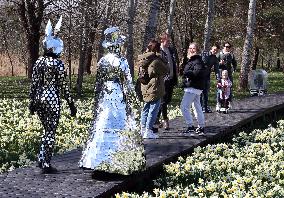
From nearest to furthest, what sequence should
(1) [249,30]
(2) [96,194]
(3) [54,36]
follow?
(2) [96,194] < (3) [54,36] < (1) [249,30]

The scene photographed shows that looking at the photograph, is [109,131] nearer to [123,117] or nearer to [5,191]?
[123,117]

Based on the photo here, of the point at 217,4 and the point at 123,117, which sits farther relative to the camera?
the point at 217,4

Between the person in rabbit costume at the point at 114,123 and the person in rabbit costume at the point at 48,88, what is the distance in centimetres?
59

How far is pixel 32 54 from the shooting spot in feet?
97.9

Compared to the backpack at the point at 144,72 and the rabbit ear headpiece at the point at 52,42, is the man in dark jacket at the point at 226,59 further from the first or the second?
the rabbit ear headpiece at the point at 52,42

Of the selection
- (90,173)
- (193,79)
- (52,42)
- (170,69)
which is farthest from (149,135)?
(52,42)

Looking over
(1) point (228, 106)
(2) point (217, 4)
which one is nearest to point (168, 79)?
(1) point (228, 106)

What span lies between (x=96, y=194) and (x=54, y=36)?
2.60 m

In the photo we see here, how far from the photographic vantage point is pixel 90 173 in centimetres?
830

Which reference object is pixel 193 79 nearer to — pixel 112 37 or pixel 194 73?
pixel 194 73

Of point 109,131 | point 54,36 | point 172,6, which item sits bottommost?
point 109,131

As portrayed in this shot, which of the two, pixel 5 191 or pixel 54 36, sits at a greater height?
pixel 54 36

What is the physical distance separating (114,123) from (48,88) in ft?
3.82

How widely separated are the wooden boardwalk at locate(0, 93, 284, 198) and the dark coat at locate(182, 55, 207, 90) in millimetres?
1103
